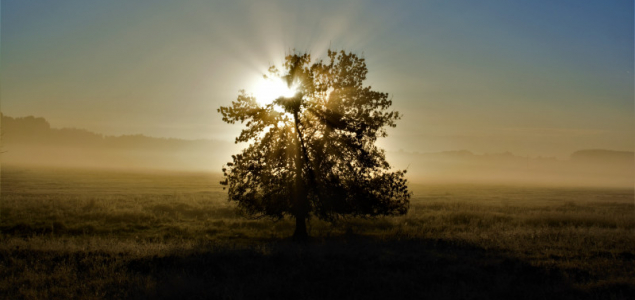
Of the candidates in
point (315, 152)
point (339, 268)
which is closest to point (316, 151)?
point (315, 152)

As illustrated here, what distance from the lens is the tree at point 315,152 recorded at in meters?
20.2

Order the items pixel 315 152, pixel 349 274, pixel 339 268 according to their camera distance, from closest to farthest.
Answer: pixel 349 274 < pixel 339 268 < pixel 315 152

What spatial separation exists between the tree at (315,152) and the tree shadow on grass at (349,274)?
4651mm

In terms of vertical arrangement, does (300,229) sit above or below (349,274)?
above

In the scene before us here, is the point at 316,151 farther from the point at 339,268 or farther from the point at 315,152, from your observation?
the point at 339,268

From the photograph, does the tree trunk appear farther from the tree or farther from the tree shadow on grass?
the tree shadow on grass

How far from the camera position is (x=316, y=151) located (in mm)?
20406

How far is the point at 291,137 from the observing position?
818 inches

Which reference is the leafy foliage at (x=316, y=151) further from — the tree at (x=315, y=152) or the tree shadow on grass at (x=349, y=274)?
the tree shadow on grass at (x=349, y=274)

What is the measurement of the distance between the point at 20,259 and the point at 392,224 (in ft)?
63.1

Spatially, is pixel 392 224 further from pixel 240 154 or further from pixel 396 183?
pixel 240 154

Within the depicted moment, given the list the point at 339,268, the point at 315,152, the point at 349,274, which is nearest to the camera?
the point at 349,274

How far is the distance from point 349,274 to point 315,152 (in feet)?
28.6

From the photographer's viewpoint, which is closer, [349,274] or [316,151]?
[349,274]
